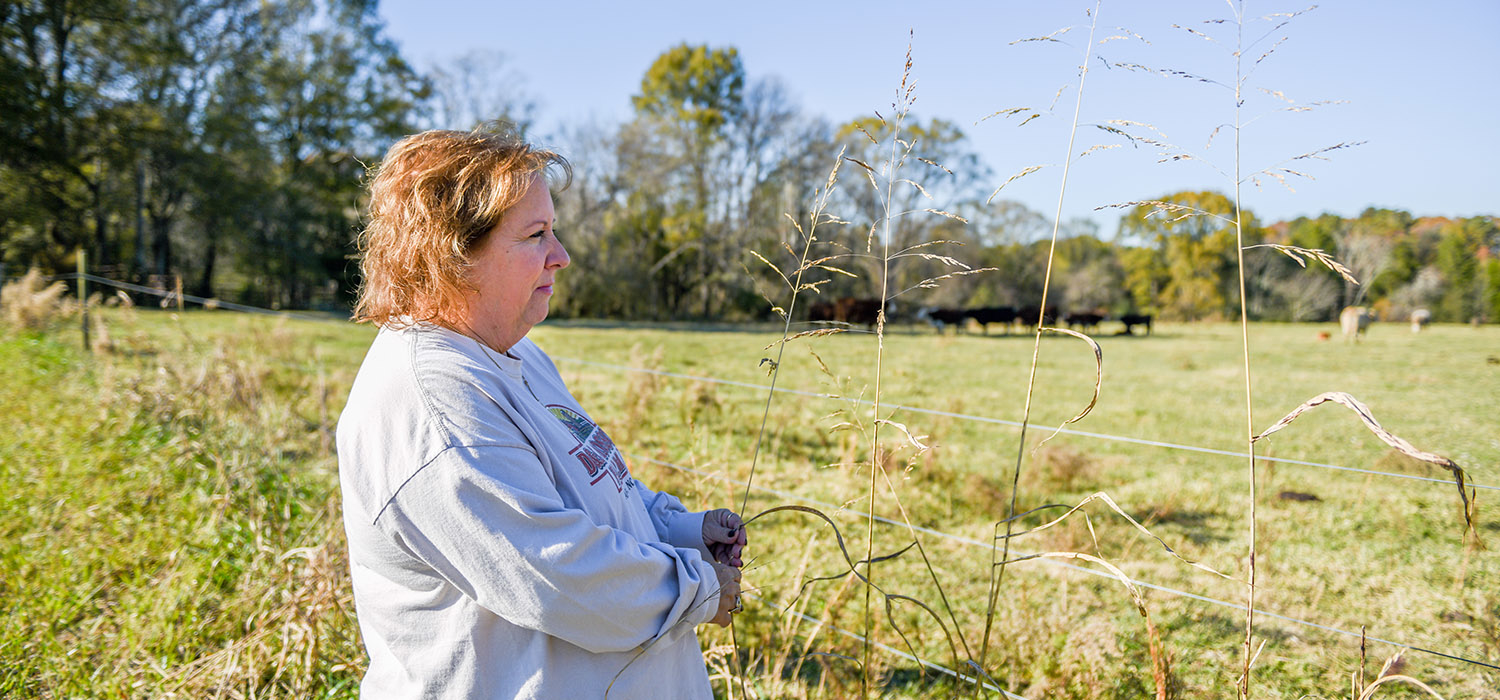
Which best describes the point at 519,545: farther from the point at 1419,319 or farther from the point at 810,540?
the point at 1419,319

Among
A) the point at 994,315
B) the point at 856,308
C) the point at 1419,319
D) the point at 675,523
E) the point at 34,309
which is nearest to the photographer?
the point at 675,523

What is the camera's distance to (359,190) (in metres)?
28.5

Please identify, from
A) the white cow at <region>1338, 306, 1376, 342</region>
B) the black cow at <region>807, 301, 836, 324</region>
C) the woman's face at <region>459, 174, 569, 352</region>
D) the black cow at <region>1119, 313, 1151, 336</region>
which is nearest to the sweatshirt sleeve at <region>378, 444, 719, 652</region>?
the woman's face at <region>459, 174, 569, 352</region>

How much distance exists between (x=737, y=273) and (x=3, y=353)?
23.0 metres

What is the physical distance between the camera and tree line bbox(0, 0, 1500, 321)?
21.6 metres

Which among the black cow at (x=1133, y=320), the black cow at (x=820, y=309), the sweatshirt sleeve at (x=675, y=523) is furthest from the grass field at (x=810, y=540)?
the black cow at (x=1133, y=320)

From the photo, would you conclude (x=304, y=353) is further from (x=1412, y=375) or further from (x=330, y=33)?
(x=330, y=33)

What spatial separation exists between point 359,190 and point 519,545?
31841 millimetres

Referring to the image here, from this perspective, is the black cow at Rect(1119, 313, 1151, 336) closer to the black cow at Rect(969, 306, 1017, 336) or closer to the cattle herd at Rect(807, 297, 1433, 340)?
the cattle herd at Rect(807, 297, 1433, 340)

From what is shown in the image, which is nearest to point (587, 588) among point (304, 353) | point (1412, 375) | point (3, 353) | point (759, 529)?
point (759, 529)

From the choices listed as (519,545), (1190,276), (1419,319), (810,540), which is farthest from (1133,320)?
(519,545)

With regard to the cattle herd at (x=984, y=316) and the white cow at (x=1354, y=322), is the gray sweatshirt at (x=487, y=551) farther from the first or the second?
the white cow at (x=1354, y=322)

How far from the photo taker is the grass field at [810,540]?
2.72 metres

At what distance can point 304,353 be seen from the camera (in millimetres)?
10594
